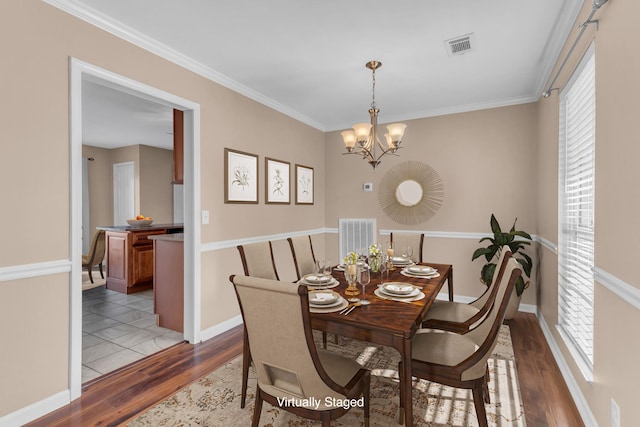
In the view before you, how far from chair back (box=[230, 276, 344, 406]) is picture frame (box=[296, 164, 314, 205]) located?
120 inches

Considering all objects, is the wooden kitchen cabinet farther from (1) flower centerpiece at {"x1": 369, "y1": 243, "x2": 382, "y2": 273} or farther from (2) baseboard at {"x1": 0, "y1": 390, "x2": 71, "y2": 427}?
(1) flower centerpiece at {"x1": 369, "y1": 243, "x2": 382, "y2": 273}

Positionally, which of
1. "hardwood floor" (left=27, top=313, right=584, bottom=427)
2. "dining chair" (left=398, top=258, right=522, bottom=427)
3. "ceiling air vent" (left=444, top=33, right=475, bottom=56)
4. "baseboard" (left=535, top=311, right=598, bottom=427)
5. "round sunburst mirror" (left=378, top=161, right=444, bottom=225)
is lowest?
"hardwood floor" (left=27, top=313, right=584, bottom=427)

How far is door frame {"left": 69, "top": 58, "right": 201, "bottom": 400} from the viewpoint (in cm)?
204

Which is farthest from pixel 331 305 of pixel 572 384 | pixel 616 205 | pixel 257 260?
pixel 572 384

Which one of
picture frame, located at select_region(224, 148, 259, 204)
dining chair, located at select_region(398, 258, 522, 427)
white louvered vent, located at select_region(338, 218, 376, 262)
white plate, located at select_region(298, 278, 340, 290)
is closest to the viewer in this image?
dining chair, located at select_region(398, 258, 522, 427)

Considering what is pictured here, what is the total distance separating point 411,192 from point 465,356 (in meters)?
2.93

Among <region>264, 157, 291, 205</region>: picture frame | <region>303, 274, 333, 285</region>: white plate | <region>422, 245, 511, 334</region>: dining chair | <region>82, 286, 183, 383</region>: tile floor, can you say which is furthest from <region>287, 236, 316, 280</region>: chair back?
<region>82, 286, 183, 383</region>: tile floor

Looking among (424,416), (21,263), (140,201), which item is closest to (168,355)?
(21,263)

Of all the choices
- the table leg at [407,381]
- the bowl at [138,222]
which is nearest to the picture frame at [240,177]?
the table leg at [407,381]

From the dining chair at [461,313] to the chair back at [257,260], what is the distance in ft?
4.32

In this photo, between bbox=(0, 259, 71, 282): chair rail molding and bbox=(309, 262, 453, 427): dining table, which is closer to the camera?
bbox=(309, 262, 453, 427): dining table

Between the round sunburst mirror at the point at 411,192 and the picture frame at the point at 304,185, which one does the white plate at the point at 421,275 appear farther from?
the picture frame at the point at 304,185

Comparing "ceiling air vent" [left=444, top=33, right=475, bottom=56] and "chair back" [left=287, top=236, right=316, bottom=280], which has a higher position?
"ceiling air vent" [left=444, top=33, right=475, bottom=56]

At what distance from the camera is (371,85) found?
11.1 ft
